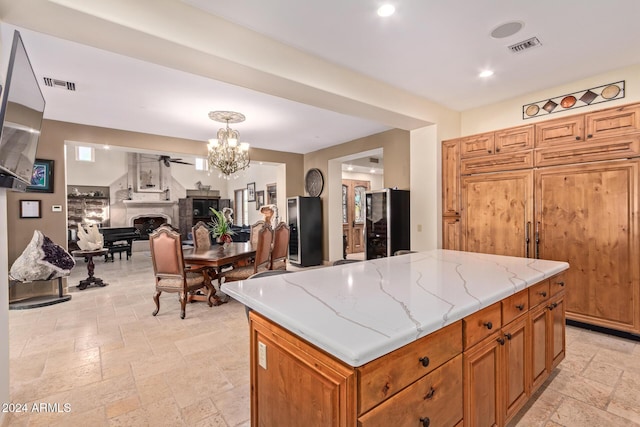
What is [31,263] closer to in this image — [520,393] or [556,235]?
[520,393]

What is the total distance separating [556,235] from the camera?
324 centimetres

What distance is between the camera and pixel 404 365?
105 cm

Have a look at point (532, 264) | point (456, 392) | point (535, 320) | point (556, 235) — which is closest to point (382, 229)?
point (556, 235)

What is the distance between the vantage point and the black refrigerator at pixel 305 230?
675 cm

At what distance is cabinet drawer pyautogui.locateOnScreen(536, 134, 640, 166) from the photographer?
9.09ft

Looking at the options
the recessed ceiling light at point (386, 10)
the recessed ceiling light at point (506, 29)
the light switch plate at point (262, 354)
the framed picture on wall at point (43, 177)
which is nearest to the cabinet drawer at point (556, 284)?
the light switch plate at point (262, 354)

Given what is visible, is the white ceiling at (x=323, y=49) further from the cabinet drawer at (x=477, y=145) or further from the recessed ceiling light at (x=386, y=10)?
the cabinet drawer at (x=477, y=145)

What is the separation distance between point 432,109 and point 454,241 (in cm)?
187

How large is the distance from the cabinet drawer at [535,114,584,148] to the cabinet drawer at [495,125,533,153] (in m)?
0.09

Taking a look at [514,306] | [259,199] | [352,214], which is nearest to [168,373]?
[514,306]

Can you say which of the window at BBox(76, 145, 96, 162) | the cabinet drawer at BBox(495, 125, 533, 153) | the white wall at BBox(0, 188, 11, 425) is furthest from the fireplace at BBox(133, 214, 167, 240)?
the cabinet drawer at BBox(495, 125, 533, 153)

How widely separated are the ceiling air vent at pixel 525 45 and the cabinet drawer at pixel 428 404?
289cm

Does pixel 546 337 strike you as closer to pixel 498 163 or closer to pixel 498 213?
pixel 498 213

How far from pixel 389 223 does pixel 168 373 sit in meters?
3.42
